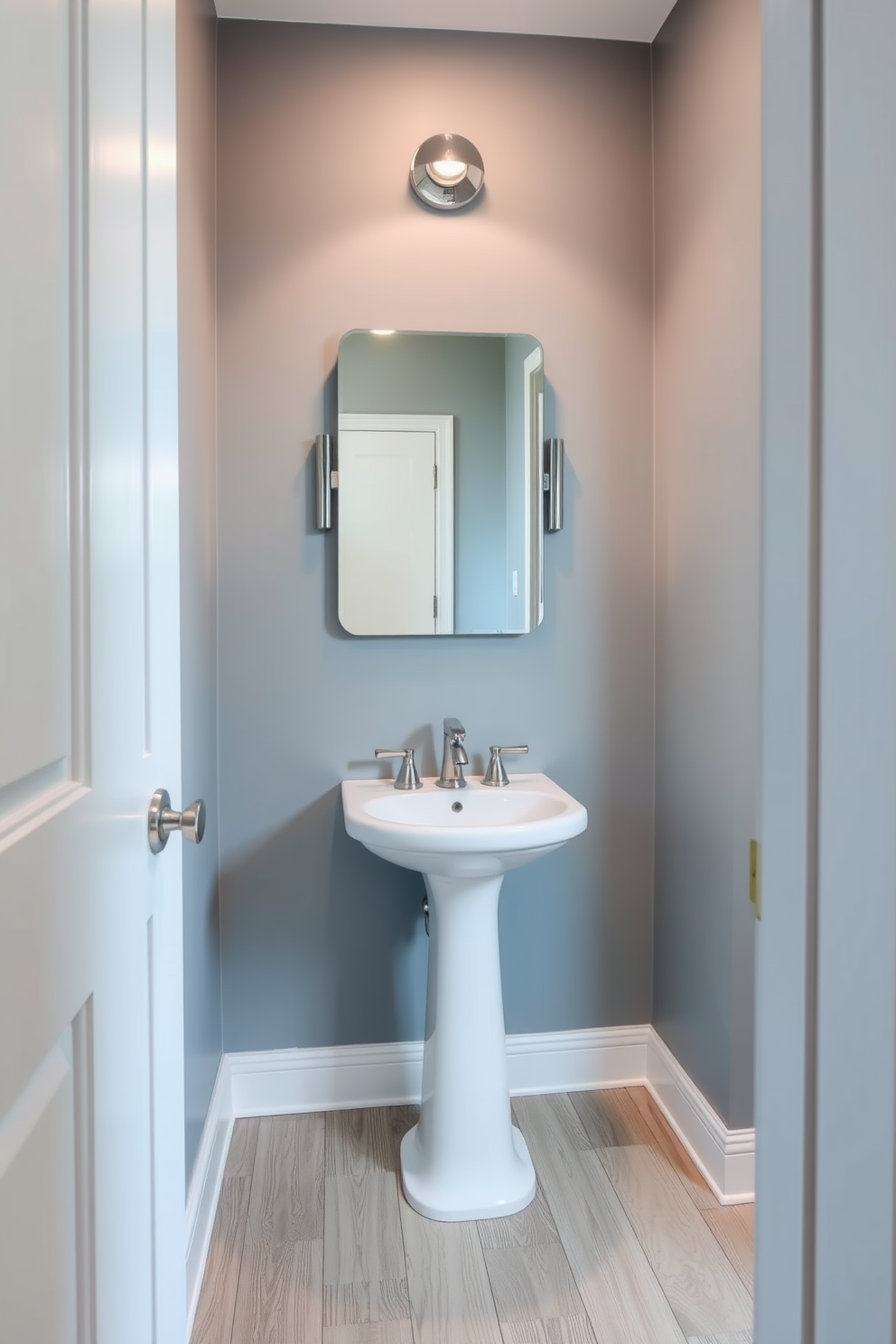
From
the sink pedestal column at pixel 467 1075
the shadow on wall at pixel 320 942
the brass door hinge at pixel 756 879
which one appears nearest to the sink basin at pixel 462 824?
the sink pedestal column at pixel 467 1075

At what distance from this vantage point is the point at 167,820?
0.91 m

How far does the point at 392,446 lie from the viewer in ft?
6.73

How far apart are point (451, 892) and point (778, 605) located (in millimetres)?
1259

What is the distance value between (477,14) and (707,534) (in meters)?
1.29

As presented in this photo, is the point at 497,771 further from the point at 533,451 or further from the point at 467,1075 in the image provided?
the point at 533,451

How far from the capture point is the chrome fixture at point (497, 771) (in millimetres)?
2055

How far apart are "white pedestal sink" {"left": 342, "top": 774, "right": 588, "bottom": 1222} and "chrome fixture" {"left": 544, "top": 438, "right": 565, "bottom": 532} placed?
0.70 meters

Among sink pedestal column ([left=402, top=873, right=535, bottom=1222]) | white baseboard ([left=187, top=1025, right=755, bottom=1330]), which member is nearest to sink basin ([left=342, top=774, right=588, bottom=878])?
sink pedestal column ([left=402, top=873, right=535, bottom=1222])

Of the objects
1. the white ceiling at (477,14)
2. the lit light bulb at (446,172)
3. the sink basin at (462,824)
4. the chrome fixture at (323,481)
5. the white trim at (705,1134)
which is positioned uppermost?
the white ceiling at (477,14)

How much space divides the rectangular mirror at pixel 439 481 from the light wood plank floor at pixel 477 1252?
3.86 feet

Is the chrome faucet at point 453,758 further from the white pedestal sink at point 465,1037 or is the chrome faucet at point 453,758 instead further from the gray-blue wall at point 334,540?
the white pedestal sink at point 465,1037

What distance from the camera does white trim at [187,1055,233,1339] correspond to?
4.97ft

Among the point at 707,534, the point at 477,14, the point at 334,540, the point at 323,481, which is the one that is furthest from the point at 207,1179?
the point at 477,14

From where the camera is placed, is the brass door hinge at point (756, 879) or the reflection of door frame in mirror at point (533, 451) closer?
the brass door hinge at point (756, 879)
